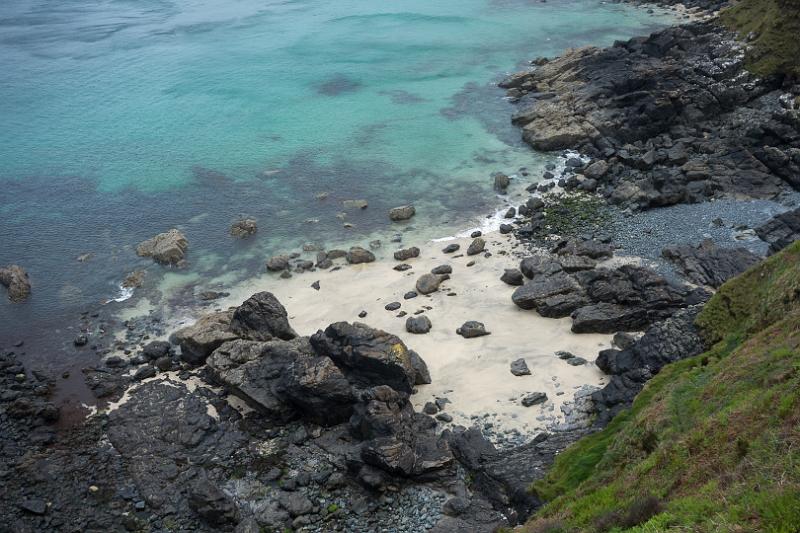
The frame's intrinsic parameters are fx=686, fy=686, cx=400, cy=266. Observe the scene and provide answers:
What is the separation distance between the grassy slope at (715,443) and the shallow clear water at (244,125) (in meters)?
24.6

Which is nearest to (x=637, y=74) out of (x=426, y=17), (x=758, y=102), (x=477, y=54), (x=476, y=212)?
(x=758, y=102)

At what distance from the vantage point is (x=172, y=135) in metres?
67.3

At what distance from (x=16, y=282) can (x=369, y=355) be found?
26.4 metres

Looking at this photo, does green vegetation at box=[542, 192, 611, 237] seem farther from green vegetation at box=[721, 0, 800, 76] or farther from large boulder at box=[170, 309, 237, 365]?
large boulder at box=[170, 309, 237, 365]

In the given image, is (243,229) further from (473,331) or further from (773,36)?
(773,36)

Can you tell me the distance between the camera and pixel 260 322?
34.8 meters

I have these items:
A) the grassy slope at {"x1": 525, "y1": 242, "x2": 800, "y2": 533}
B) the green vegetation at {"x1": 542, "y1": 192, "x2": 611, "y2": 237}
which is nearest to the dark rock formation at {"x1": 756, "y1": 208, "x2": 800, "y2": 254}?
the green vegetation at {"x1": 542, "y1": 192, "x2": 611, "y2": 237}

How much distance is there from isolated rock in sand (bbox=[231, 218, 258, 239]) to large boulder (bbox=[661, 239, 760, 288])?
90.5 ft

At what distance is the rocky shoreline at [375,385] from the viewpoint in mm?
25859

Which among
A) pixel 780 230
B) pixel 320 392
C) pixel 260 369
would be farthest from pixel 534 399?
pixel 780 230

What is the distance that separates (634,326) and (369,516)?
15.9m

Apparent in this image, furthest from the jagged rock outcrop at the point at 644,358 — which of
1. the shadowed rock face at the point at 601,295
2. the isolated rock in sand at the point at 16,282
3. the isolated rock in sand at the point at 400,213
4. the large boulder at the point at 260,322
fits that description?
the isolated rock in sand at the point at 16,282

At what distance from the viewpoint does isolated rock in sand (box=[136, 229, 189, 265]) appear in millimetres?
45438

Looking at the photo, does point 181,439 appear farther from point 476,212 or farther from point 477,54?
point 477,54
